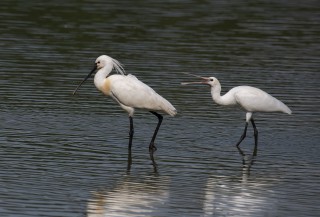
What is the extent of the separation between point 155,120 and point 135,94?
1694 millimetres

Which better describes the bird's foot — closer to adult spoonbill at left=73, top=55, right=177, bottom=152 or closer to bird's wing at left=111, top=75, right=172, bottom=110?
adult spoonbill at left=73, top=55, right=177, bottom=152

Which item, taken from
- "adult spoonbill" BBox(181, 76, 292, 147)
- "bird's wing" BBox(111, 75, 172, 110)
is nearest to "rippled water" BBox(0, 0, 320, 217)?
"adult spoonbill" BBox(181, 76, 292, 147)

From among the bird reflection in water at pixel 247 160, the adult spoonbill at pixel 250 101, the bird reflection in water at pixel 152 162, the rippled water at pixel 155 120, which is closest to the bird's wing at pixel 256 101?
the adult spoonbill at pixel 250 101

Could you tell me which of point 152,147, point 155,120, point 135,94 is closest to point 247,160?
point 152,147

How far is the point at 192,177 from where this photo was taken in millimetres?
13727

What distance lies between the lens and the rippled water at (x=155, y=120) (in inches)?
497

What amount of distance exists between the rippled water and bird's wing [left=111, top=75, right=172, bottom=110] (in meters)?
0.54

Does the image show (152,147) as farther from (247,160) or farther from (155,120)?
(155,120)

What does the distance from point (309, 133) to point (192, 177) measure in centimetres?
339

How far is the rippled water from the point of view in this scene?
1262 cm

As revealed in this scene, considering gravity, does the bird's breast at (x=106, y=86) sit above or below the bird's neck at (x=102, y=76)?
below

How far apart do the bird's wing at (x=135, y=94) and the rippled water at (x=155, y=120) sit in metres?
0.54

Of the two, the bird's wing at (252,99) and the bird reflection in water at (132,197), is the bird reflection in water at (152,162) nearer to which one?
the bird reflection in water at (132,197)

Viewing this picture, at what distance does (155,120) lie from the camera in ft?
57.0
